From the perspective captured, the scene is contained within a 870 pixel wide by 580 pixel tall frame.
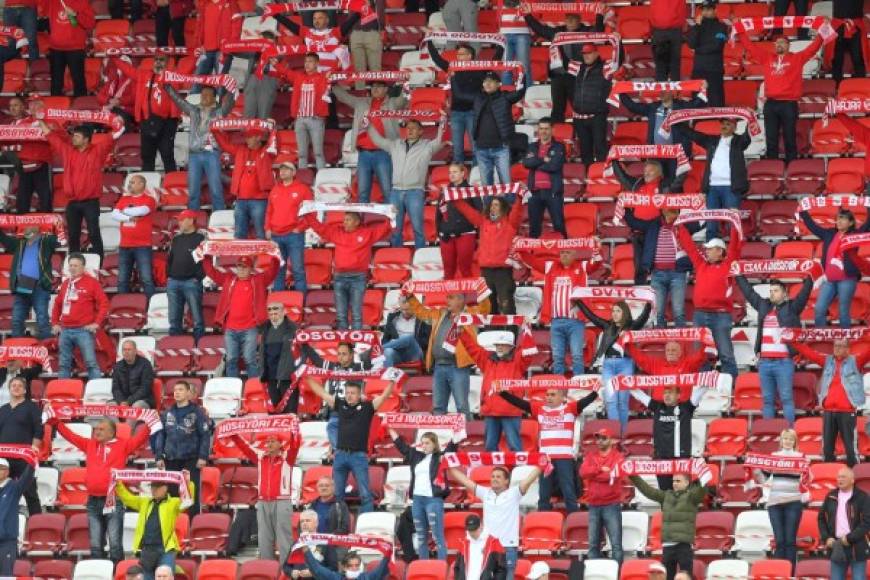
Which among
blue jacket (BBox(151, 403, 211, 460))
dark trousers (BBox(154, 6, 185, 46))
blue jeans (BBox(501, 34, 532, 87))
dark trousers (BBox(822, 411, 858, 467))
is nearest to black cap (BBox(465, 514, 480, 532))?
blue jacket (BBox(151, 403, 211, 460))

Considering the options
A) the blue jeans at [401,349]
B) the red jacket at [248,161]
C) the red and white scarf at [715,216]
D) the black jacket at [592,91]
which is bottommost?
the blue jeans at [401,349]

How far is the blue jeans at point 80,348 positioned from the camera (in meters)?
29.7

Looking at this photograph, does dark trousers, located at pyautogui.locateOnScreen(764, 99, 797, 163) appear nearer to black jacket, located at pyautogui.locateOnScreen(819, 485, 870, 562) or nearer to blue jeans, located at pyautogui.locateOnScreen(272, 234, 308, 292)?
blue jeans, located at pyautogui.locateOnScreen(272, 234, 308, 292)

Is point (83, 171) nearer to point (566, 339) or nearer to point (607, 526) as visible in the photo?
point (566, 339)

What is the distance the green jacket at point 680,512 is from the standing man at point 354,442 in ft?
10.3

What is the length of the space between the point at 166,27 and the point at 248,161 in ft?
14.0

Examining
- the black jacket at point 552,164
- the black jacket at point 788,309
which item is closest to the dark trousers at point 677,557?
the black jacket at point 788,309

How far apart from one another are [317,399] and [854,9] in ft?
29.6

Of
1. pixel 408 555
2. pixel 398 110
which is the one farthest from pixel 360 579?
pixel 398 110

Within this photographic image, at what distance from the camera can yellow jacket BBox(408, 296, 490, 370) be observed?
27.8 meters

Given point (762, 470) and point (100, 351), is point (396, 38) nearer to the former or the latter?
point (100, 351)

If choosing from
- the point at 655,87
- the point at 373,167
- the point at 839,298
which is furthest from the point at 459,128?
the point at 839,298

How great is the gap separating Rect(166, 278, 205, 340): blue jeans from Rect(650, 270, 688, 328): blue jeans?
216 inches

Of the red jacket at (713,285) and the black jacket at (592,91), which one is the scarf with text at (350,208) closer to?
the black jacket at (592,91)
